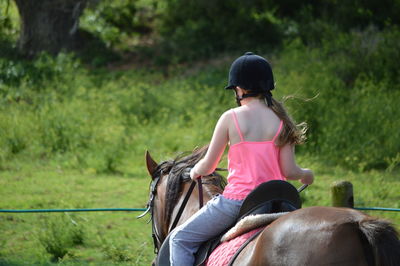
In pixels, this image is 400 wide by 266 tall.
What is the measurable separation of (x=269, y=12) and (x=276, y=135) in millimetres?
17894

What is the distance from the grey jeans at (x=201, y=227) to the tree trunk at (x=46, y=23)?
15317mm

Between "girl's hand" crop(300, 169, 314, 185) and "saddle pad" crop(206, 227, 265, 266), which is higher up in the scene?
"girl's hand" crop(300, 169, 314, 185)

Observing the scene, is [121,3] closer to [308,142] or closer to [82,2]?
[82,2]

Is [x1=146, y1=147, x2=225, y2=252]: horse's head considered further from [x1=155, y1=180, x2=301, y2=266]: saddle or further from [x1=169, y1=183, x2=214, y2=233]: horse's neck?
[x1=155, y1=180, x2=301, y2=266]: saddle

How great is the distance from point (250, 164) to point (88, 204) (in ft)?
20.3

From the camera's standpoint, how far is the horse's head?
4461 millimetres

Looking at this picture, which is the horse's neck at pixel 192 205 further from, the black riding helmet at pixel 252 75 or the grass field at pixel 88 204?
the grass field at pixel 88 204

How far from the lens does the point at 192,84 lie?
16.5 metres

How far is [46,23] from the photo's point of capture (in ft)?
60.8

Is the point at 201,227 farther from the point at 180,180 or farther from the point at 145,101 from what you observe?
the point at 145,101

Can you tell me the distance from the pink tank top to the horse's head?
0.56 metres

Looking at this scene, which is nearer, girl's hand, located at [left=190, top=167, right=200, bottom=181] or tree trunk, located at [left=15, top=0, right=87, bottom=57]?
girl's hand, located at [left=190, top=167, right=200, bottom=181]

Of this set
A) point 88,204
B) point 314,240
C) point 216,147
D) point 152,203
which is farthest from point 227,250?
point 88,204

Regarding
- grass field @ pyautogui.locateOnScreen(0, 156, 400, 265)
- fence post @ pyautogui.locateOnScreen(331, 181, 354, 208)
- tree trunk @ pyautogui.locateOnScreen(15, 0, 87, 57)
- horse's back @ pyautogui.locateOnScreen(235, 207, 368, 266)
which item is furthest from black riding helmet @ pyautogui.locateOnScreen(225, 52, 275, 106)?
tree trunk @ pyautogui.locateOnScreen(15, 0, 87, 57)
